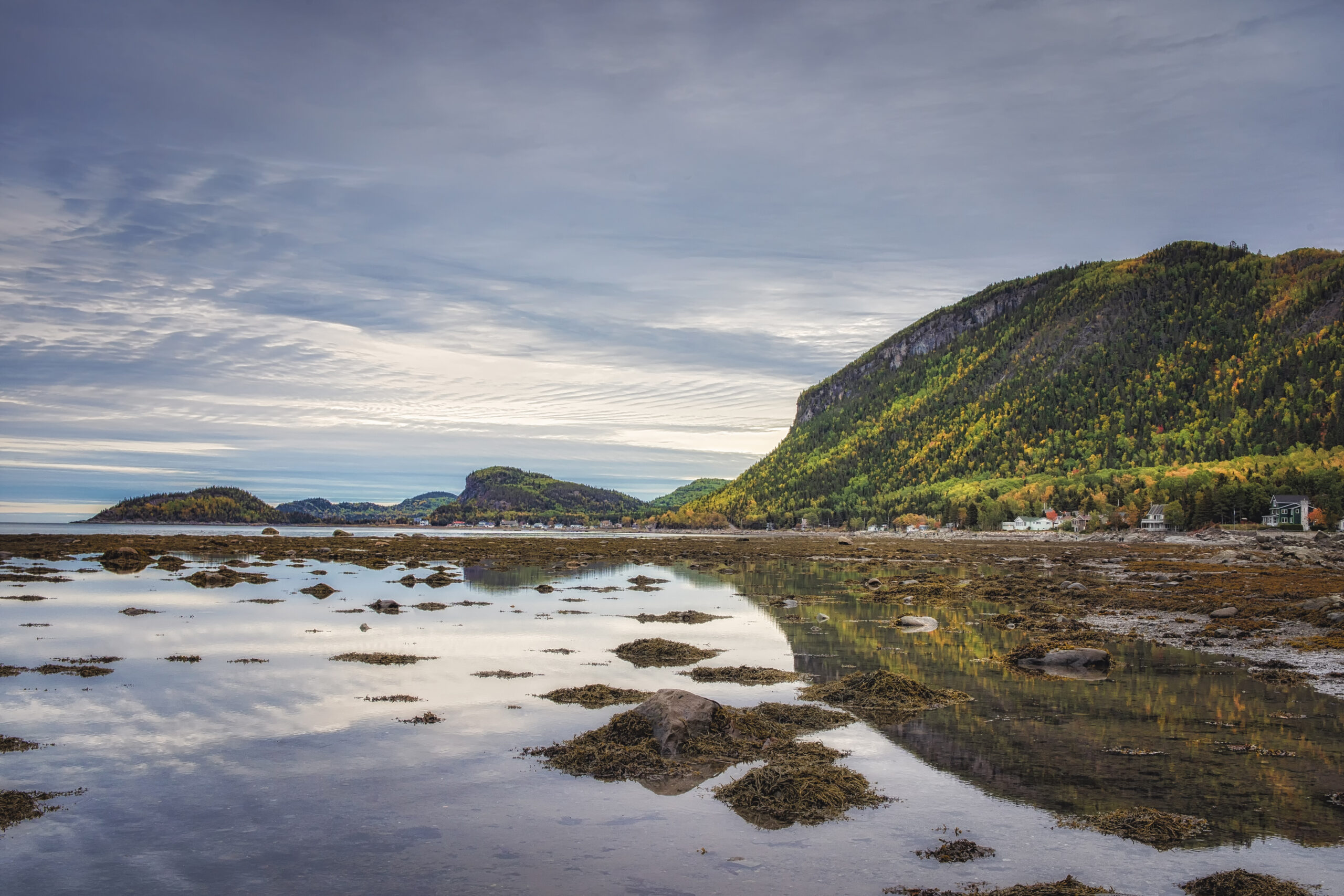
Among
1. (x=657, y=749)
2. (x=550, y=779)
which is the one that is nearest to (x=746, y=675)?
(x=657, y=749)

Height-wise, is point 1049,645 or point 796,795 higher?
point 796,795

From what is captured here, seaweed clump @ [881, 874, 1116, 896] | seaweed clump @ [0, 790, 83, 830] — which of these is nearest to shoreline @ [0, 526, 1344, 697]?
seaweed clump @ [881, 874, 1116, 896]

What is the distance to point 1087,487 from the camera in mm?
184000

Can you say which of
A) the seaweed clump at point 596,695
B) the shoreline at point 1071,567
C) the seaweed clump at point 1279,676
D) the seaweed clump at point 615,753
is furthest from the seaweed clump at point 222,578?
the seaweed clump at point 1279,676

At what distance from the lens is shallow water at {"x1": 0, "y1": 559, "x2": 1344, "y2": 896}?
25.2ft

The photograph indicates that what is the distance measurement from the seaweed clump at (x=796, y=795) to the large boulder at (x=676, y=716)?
1527 millimetres

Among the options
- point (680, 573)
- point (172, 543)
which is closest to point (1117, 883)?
point (680, 573)

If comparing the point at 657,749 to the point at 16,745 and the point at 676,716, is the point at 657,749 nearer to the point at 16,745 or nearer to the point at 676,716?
the point at 676,716

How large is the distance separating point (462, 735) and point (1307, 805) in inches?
444

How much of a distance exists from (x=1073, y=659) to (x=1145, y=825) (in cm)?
1077

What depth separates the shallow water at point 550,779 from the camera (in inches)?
303

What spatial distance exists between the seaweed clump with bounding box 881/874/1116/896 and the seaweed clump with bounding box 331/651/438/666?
13.8 m

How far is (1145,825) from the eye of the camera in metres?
8.81

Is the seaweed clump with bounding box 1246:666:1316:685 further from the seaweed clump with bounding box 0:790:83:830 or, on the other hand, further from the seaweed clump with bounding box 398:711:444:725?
the seaweed clump with bounding box 0:790:83:830
